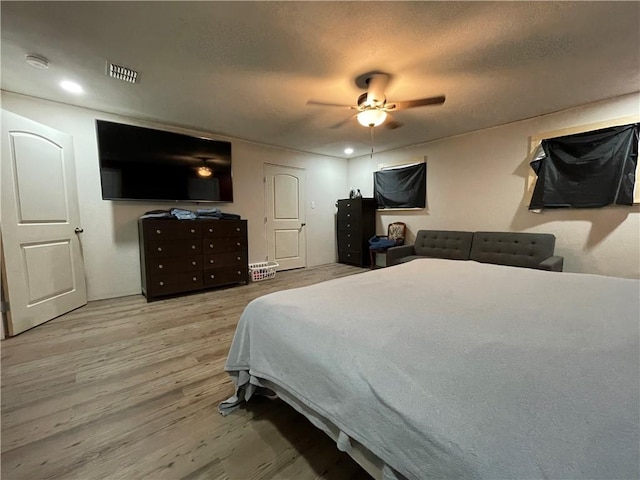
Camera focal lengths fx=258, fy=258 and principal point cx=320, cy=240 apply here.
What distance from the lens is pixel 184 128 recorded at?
3.73 metres

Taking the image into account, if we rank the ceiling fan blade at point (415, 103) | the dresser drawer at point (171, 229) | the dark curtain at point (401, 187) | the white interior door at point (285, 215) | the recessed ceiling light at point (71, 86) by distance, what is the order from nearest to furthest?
the ceiling fan blade at point (415, 103) < the recessed ceiling light at point (71, 86) < the dresser drawer at point (171, 229) < the dark curtain at point (401, 187) < the white interior door at point (285, 215)

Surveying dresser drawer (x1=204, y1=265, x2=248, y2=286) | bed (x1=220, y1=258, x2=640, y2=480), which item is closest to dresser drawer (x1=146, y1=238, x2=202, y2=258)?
dresser drawer (x1=204, y1=265, x2=248, y2=286)

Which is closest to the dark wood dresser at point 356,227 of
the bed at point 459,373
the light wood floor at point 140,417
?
the light wood floor at point 140,417

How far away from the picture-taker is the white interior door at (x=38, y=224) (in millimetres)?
2285

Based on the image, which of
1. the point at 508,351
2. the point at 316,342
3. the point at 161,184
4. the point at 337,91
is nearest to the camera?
the point at 508,351

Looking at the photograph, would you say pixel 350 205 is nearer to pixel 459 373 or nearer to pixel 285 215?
pixel 285 215

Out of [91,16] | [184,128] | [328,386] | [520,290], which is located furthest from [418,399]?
[184,128]

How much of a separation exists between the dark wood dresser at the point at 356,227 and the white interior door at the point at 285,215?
854 millimetres

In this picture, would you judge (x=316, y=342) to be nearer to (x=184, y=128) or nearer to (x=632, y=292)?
(x=632, y=292)

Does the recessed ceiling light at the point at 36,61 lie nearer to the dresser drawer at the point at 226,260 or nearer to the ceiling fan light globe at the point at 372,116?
the dresser drawer at the point at 226,260

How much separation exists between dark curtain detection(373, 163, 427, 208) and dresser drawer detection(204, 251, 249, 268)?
9.59 feet

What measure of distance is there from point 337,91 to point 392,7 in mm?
1081

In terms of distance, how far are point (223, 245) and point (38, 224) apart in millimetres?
1817

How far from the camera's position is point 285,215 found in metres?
4.96
